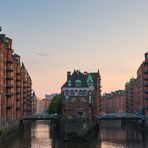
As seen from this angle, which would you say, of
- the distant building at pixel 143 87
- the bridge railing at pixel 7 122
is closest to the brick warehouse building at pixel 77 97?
the bridge railing at pixel 7 122

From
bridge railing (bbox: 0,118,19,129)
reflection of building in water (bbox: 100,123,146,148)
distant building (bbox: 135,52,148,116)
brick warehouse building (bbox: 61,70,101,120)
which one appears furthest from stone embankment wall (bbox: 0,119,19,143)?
distant building (bbox: 135,52,148,116)

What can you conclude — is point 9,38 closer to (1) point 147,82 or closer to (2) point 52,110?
(1) point 147,82

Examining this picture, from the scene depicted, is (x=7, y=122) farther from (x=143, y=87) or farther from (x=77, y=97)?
(x=143, y=87)

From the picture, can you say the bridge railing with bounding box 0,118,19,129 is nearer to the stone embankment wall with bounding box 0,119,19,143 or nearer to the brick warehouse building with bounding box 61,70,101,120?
the stone embankment wall with bounding box 0,119,19,143

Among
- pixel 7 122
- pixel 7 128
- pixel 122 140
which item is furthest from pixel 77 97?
pixel 7 128

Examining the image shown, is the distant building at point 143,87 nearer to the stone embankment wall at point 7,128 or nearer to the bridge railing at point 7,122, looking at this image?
the bridge railing at point 7,122

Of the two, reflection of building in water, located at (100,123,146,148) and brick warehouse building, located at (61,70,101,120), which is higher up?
brick warehouse building, located at (61,70,101,120)

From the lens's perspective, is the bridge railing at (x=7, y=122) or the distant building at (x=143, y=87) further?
the distant building at (x=143, y=87)

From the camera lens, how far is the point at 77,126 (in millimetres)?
115562

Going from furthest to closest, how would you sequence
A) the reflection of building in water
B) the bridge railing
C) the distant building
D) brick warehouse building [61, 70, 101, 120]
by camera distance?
1. the distant building
2. brick warehouse building [61, 70, 101, 120]
3. the bridge railing
4. the reflection of building in water

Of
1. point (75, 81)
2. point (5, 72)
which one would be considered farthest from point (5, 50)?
point (75, 81)

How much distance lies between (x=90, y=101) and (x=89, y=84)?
18.1 feet

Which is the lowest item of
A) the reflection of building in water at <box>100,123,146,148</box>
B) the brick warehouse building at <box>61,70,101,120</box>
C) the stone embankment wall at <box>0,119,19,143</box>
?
the reflection of building in water at <box>100,123,146,148</box>

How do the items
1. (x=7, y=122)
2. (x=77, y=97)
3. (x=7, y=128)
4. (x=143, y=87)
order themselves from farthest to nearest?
(x=143, y=87) → (x=77, y=97) → (x=7, y=122) → (x=7, y=128)
